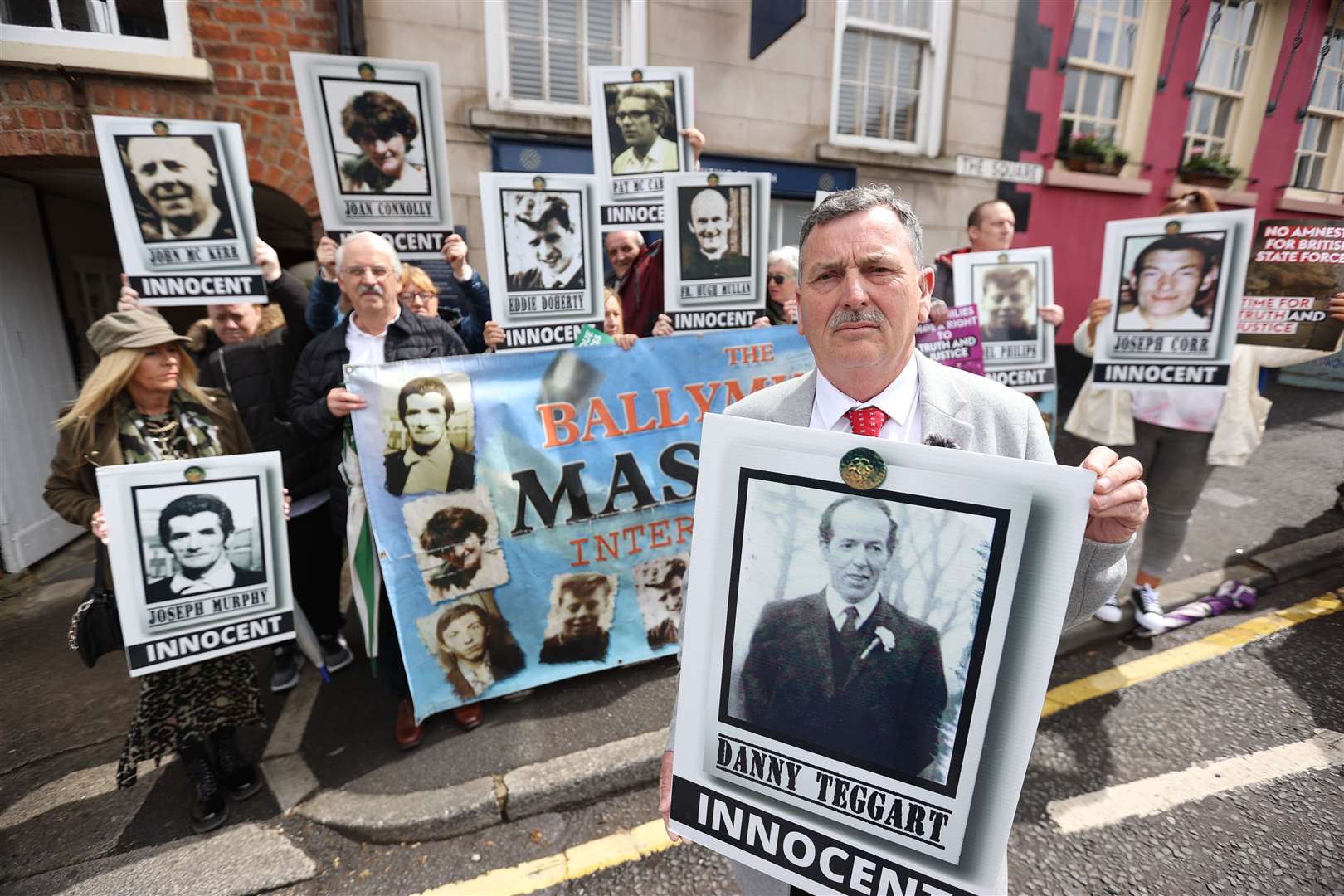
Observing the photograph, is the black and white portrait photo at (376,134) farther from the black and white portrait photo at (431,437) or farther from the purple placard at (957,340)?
the purple placard at (957,340)

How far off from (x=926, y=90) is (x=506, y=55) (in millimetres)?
5039

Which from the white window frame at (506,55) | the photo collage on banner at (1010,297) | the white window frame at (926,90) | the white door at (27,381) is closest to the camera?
the photo collage on banner at (1010,297)

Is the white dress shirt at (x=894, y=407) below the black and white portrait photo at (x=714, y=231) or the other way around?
below

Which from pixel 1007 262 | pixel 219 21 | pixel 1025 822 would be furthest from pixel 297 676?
pixel 219 21

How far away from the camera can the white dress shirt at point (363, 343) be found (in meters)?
2.86

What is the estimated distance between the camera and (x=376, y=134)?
2.96m

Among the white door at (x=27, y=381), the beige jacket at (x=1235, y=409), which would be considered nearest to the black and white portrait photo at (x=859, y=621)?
the beige jacket at (x=1235, y=409)

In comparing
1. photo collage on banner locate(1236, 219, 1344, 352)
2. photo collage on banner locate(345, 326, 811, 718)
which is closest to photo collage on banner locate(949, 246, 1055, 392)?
photo collage on banner locate(1236, 219, 1344, 352)

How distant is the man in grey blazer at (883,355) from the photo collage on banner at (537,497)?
1.48m

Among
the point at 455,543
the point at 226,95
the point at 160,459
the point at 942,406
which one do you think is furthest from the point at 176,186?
the point at 226,95

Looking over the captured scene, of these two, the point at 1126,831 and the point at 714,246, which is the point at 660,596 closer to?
the point at 714,246

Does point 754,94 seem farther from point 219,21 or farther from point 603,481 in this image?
point 603,481

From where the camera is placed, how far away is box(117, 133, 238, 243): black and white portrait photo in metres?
2.60

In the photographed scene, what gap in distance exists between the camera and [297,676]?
3.40 m
